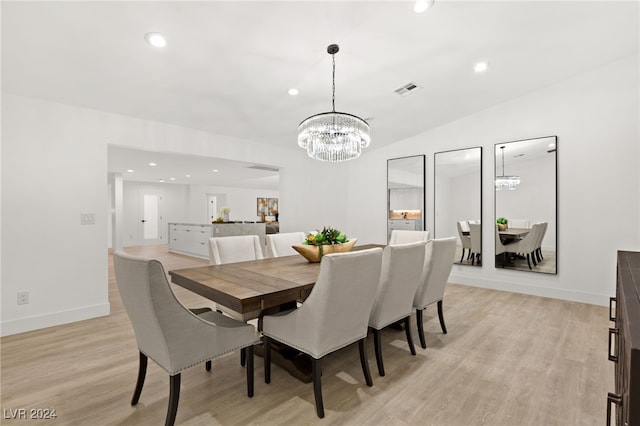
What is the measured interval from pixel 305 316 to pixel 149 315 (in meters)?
0.80

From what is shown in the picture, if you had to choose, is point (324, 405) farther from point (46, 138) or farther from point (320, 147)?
point (46, 138)

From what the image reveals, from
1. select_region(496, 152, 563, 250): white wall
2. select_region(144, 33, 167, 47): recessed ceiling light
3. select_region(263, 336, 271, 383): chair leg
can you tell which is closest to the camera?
select_region(263, 336, 271, 383): chair leg

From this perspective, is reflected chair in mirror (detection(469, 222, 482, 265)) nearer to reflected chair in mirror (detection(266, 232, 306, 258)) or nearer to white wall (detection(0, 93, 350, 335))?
reflected chair in mirror (detection(266, 232, 306, 258))

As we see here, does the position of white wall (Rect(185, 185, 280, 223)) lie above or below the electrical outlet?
above

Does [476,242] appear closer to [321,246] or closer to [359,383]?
[321,246]

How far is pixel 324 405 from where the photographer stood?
5.98 feet

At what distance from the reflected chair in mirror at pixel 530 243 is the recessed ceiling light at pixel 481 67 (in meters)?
2.24

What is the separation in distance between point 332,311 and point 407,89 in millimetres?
3033

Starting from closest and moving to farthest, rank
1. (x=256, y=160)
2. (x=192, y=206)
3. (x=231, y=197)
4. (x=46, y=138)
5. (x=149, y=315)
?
(x=149, y=315), (x=46, y=138), (x=256, y=160), (x=192, y=206), (x=231, y=197)

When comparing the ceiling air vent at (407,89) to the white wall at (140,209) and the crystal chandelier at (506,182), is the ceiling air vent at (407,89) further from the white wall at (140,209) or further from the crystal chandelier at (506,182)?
the white wall at (140,209)

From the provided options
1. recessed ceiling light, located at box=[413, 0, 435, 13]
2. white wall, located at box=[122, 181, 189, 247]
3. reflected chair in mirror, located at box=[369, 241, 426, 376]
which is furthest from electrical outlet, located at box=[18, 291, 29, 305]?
white wall, located at box=[122, 181, 189, 247]

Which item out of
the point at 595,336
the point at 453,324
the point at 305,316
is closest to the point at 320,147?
the point at 305,316

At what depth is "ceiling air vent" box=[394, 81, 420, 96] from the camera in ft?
11.8

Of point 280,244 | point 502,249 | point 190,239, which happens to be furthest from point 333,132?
point 190,239
